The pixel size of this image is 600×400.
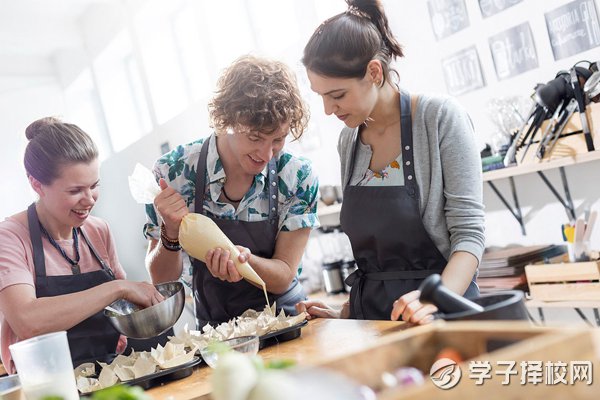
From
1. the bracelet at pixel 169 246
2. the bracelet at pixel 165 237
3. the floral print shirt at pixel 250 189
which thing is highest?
the floral print shirt at pixel 250 189

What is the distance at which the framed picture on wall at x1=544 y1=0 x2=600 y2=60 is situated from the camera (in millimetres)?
2504

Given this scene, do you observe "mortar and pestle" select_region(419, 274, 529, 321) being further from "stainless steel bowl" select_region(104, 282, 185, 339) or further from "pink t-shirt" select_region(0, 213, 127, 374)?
"pink t-shirt" select_region(0, 213, 127, 374)

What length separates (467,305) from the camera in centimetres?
98

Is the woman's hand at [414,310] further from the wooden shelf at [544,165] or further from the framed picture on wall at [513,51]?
the framed picture on wall at [513,51]

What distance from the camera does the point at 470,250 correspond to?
162 cm

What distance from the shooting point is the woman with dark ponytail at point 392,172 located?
170 cm

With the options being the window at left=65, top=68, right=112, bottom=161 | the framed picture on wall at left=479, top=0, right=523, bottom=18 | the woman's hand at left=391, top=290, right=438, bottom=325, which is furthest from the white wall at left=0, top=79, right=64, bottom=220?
the woman's hand at left=391, top=290, right=438, bottom=325

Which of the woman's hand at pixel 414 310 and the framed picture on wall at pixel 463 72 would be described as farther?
the framed picture on wall at pixel 463 72

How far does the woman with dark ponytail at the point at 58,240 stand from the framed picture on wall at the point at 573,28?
1925mm

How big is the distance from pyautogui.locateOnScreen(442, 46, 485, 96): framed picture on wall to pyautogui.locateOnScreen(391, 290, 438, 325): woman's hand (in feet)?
6.09

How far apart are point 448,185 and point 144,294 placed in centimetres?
89

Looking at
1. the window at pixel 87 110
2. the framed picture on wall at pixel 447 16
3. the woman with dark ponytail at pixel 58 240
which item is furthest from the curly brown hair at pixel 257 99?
the window at pixel 87 110

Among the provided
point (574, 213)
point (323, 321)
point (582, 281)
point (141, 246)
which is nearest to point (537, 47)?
point (574, 213)

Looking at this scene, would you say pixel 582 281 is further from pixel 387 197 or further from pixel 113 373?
pixel 113 373
